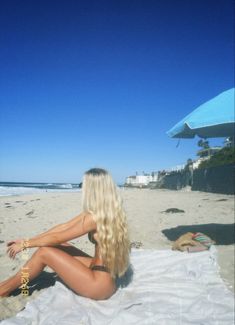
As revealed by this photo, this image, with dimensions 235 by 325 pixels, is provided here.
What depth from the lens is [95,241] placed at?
3055mm

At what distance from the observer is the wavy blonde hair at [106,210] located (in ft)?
9.34

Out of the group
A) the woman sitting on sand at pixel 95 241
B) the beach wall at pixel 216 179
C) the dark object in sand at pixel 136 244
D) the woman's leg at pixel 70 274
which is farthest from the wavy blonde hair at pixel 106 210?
the beach wall at pixel 216 179

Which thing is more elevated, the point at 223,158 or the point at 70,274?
the point at 223,158

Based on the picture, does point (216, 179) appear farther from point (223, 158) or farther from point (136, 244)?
point (136, 244)

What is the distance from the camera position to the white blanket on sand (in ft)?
9.01

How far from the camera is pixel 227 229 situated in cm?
673

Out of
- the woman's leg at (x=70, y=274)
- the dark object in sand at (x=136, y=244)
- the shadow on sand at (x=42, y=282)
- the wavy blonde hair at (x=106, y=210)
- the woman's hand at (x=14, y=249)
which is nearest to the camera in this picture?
the woman's hand at (x=14, y=249)

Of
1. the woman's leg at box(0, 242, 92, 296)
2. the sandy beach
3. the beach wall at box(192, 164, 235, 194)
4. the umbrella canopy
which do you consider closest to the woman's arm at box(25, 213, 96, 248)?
the woman's leg at box(0, 242, 92, 296)

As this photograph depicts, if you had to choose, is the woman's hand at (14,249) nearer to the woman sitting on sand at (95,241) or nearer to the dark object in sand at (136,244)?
the woman sitting on sand at (95,241)

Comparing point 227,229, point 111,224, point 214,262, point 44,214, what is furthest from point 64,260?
point 227,229

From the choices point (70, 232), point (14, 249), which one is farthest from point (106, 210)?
point (14, 249)

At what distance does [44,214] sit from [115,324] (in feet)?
13.7

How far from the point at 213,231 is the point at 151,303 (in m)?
3.83

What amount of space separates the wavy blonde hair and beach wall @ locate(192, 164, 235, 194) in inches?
594
